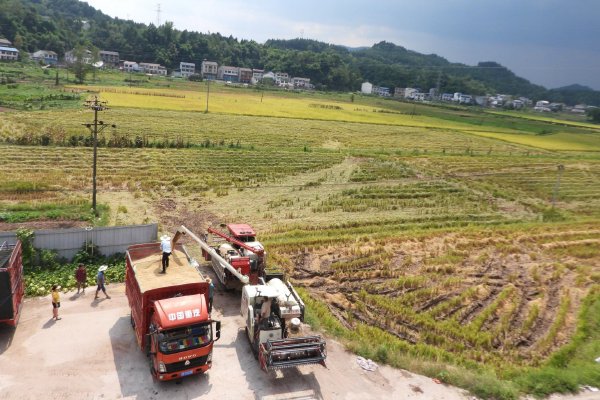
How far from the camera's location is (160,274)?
12.2 m

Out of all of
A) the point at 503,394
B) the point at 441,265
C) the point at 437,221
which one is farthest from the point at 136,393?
the point at 437,221

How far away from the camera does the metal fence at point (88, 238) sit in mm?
15859

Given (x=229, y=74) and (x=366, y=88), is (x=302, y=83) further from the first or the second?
(x=229, y=74)

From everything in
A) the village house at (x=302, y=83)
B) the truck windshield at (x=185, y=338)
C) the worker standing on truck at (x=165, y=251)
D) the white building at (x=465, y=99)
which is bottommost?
the truck windshield at (x=185, y=338)

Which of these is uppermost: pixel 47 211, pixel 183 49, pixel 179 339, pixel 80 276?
pixel 183 49

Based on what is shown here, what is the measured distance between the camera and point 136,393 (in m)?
10.3

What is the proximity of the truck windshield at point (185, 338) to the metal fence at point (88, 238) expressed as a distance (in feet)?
26.1

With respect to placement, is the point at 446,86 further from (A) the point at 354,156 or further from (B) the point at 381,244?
(B) the point at 381,244

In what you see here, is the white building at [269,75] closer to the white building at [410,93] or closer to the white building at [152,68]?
the white building at [152,68]

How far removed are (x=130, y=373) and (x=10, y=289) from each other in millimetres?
3708

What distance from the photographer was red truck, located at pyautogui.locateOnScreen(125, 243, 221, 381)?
10.2 meters

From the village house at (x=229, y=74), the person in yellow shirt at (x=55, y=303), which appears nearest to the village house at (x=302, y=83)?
the village house at (x=229, y=74)

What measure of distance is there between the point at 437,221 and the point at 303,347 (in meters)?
17.3

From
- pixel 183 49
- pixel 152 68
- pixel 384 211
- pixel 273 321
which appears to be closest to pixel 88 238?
pixel 273 321
